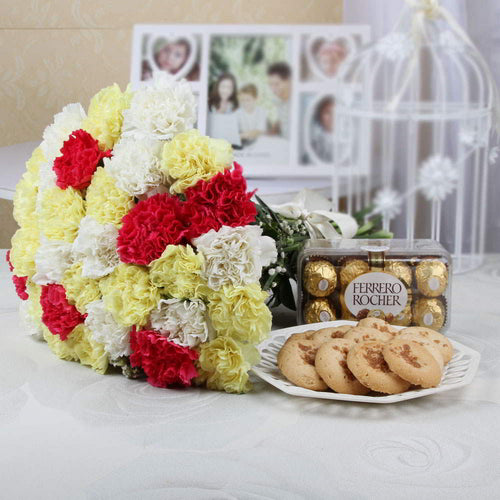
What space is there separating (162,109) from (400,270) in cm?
41

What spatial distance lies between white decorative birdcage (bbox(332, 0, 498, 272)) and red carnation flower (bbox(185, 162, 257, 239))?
1.28 metres

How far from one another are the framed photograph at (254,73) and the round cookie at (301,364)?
133 cm

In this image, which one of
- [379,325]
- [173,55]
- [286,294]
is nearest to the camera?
[379,325]

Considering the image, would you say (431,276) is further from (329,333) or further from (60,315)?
(60,315)

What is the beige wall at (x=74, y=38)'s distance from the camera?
112 inches

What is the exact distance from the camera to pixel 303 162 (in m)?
2.32

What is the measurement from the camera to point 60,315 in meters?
1.08

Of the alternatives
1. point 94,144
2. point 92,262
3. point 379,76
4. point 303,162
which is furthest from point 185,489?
point 379,76

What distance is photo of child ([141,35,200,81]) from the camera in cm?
230

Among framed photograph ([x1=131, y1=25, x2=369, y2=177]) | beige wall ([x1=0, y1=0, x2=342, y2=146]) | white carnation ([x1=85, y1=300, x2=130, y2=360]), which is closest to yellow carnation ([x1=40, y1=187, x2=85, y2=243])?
white carnation ([x1=85, y1=300, x2=130, y2=360])

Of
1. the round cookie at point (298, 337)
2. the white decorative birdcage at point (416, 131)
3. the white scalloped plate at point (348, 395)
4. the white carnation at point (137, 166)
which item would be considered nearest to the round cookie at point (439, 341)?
the white scalloped plate at point (348, 395)

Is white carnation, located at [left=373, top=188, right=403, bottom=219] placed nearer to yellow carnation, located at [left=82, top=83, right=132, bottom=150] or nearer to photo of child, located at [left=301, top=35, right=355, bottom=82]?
photo of child, located at [left=301, top=35, right=355, bottom=82]

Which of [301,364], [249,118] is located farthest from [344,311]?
[249,118]

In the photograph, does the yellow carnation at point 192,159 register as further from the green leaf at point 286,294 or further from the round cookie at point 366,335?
the green leaf at point 286,294
